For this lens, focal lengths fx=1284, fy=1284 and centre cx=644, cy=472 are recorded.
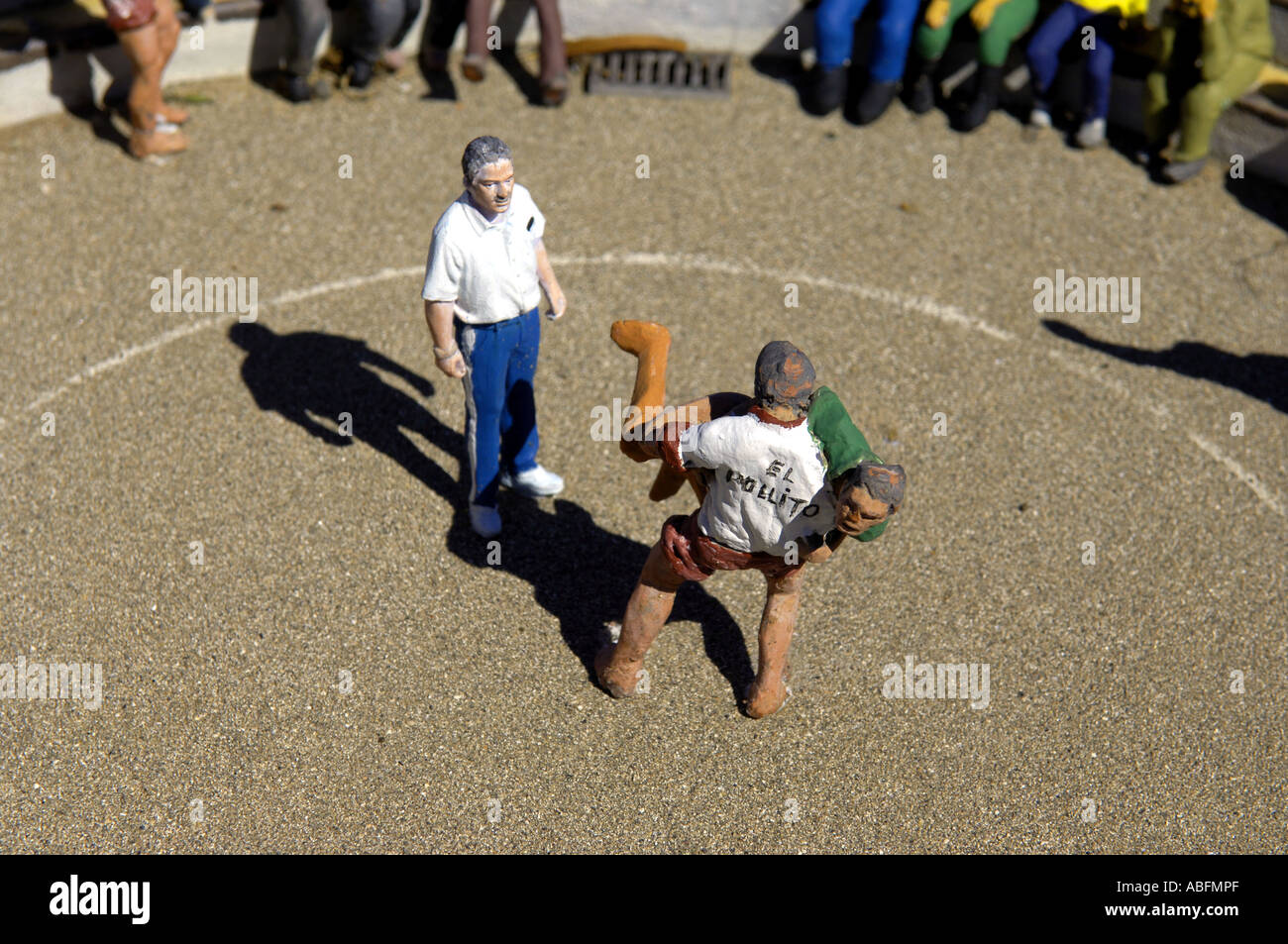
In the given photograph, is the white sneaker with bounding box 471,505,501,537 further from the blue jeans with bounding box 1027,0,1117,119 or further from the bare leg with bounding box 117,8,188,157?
the blue jeans with bounding box 1027,0,1117,119

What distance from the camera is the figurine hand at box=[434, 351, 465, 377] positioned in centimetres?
640

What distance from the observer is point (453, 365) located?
21.1ft

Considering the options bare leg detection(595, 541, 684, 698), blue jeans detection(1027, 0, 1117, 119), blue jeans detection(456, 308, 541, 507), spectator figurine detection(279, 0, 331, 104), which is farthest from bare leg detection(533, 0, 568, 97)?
bare leg detection(595, 541, 684, 698)

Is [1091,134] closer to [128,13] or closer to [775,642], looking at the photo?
[775,642]

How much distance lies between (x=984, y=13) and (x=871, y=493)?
22.6ft

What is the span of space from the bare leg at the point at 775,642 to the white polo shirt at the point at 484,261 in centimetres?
191

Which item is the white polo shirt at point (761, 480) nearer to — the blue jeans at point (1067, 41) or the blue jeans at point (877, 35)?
the blue jeans at point (877, 35)

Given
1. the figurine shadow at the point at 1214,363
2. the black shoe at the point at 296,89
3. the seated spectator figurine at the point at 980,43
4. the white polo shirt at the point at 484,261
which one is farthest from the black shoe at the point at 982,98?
the white polo shirt at the point at 484,261

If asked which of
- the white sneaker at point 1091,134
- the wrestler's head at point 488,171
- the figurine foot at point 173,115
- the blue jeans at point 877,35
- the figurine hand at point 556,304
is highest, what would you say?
the wrestler's head at point 488,171

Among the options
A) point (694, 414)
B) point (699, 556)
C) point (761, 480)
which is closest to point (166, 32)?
point (694, 414)

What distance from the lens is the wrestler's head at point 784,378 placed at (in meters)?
5.12

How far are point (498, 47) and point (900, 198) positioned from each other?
374 cm

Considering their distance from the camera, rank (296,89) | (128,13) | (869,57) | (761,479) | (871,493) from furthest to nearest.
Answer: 1. (869,57)
2. (296,89)
3. (128,13)
4. (761,479)
5. (871,493)

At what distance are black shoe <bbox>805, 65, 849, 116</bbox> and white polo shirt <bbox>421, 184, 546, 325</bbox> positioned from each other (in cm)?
503
